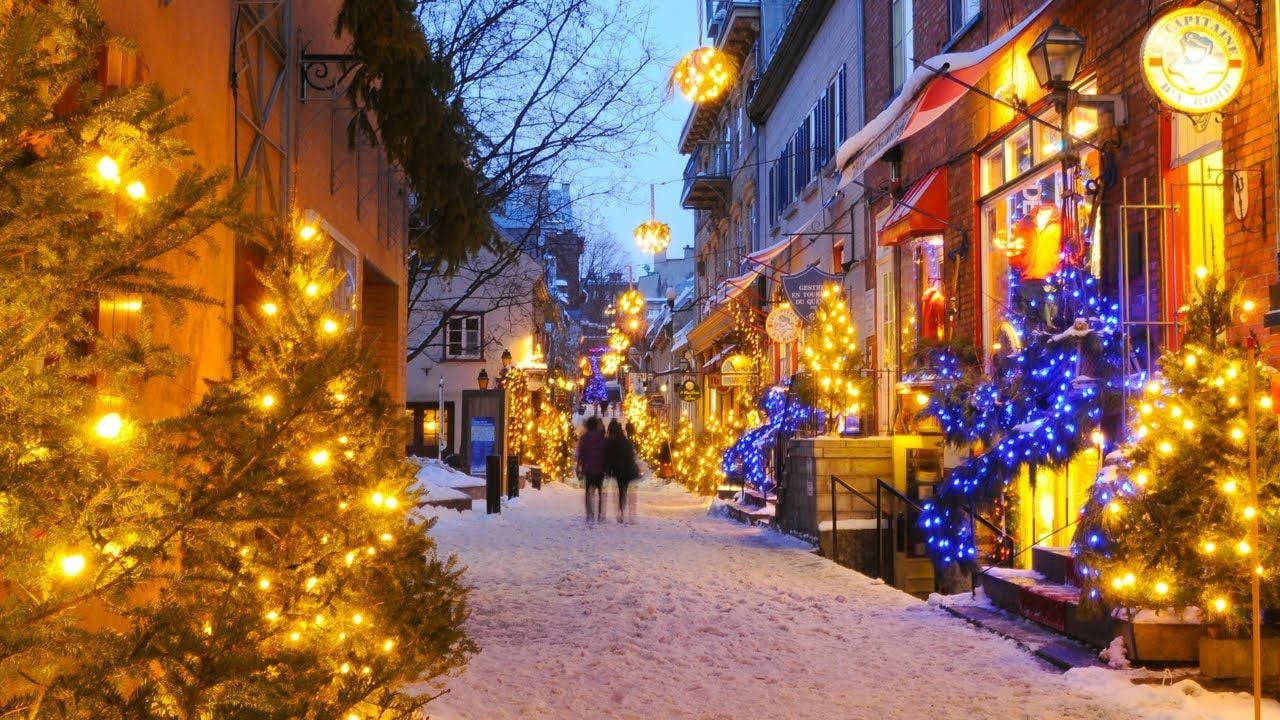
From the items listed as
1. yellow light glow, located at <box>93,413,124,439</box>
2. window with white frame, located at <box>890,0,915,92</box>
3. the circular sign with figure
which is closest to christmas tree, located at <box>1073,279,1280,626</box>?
the circular sign with figure

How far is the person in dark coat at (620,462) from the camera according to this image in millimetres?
19953

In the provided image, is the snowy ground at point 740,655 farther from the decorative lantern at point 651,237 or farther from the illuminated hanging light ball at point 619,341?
the illuminated hanging light ball at point 619,341

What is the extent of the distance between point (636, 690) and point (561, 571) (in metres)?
5.75

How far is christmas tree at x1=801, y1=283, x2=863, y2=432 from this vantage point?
60.3 ft

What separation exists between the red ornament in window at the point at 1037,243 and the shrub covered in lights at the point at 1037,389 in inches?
7.6

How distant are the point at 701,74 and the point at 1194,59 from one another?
832 cm

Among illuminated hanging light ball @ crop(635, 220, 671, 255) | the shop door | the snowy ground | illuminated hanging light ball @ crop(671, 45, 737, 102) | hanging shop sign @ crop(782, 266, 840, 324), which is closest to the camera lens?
the snowy ground

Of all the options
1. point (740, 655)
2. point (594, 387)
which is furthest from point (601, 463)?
point (594, 387)

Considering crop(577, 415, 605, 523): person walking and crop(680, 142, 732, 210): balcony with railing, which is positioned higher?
crop(680, 142, 732, 210): balcony with railing

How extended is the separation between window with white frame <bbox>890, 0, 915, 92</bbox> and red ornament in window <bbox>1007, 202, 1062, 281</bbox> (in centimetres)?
623

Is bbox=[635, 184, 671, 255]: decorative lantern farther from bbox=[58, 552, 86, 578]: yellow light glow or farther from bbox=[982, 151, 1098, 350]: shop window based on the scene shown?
bbox=[58, 552, 86, 578]: yellow light glow

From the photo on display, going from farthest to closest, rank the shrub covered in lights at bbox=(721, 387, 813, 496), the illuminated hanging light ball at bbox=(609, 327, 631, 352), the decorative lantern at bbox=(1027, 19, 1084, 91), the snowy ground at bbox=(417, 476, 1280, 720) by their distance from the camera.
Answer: the illuminated hanging light ball at bbox=(609, 327, 631, 352), the shrub covered in lights at bbox=(721, 387, 813, 496), the decorative lantern at bbox=(1027, 19, 1084, 91), the snowy ground at bbox=(417, 476, 1280, 720)

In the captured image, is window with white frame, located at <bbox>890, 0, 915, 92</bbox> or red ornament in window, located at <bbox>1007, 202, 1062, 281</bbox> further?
window with white frame, located at <bbox>890, 0, 915, 92</bbox>

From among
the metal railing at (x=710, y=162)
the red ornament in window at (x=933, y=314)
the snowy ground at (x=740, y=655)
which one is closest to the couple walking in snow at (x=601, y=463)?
the snowy ground at (x=740, y=655)
